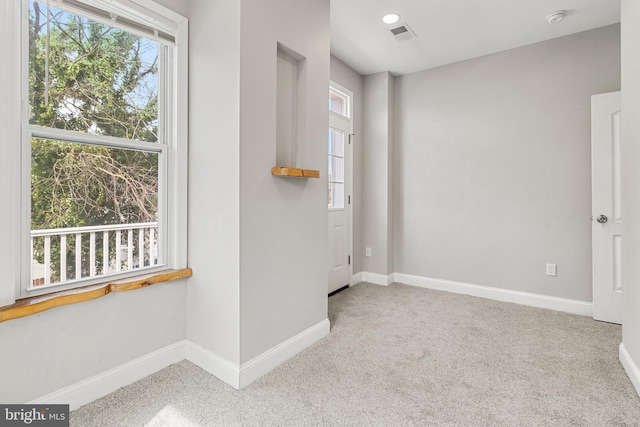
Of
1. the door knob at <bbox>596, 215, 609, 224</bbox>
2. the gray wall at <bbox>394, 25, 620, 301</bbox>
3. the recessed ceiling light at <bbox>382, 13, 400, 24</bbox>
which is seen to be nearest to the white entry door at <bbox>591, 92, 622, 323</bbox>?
the door knob at <bbox>596, 215, 609, 224</bbox>

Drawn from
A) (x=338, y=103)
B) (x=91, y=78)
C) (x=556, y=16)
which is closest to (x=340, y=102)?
(x=338, y=103)

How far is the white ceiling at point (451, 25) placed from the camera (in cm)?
254

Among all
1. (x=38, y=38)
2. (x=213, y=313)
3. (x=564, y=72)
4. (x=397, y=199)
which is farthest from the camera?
(x=397, y=199)

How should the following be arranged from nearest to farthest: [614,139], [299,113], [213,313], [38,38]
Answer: [38,38], [213,313], [299,113], [614,139]

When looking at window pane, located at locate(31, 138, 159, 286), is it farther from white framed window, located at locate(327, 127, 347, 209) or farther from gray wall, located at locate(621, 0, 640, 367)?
gray wall, located at locate(621, 0, 640, 367)

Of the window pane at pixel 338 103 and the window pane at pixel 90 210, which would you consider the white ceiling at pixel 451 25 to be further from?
the window pane at pixel 90 210

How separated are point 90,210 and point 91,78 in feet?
2.40

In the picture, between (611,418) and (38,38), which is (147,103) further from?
(611,418)

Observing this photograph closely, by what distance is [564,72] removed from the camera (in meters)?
2.96

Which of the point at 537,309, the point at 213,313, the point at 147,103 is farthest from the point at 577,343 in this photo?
the point at 147,103

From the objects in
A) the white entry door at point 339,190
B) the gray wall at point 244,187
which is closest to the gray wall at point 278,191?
the gray wall at point 244,187

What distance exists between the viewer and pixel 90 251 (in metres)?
1.80

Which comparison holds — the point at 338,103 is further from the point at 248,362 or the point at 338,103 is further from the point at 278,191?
the point at 248,362

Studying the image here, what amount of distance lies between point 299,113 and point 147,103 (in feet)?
3.18
